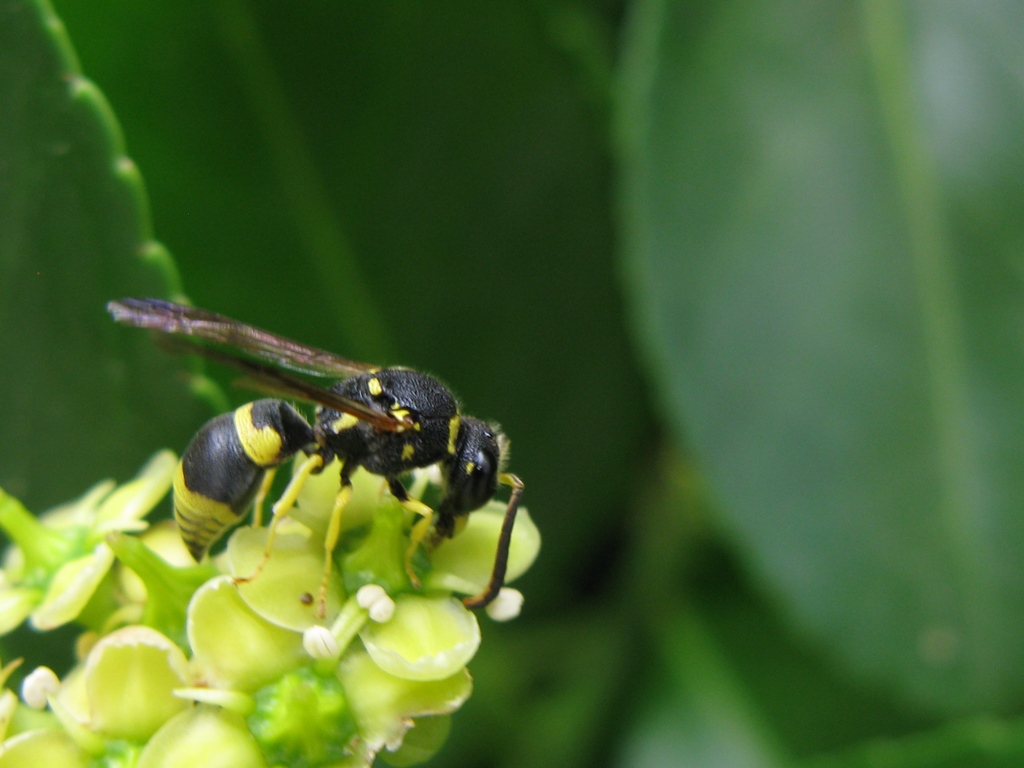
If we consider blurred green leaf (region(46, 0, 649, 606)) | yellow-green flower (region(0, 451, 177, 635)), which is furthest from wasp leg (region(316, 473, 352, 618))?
blurred green leaf (region(46, 0, 649, 606))

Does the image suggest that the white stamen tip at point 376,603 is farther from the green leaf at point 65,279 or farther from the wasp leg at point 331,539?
the green leaf at point 65,279

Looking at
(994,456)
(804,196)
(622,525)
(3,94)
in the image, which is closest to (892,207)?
(804,196)

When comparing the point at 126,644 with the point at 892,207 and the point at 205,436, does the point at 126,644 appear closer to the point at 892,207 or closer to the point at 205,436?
the point at 205,436

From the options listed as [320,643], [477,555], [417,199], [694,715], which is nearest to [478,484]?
[477,555]

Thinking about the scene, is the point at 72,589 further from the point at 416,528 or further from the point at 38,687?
the point at 416,528

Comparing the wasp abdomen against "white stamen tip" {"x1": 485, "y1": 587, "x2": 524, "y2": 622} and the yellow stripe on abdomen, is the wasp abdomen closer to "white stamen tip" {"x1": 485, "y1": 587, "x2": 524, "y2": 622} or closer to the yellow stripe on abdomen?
the yellow stripe on abdomen
